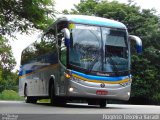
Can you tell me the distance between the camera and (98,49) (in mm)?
17656

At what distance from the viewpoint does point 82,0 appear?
51.8m

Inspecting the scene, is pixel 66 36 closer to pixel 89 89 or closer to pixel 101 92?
pixel 89 89

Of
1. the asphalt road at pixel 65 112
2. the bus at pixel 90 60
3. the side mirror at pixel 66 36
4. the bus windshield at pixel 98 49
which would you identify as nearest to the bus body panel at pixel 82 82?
the bus at pixel 90 60

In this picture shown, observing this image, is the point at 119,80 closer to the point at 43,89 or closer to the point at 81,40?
the point at 81,40

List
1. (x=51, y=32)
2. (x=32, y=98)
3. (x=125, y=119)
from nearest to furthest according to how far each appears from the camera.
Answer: (x=125, y=119) < (x=51, y=32) < (x=32, y=98)

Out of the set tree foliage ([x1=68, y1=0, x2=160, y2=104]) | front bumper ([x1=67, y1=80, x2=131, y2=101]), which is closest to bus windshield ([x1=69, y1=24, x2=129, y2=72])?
front bumper ([x1=67, y1=80, x2=131, y2=101])

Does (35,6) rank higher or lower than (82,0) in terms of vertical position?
lower

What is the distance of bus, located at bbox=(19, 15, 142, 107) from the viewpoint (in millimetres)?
17172

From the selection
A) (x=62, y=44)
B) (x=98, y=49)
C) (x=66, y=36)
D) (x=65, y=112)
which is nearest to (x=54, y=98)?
(x=62, y=44)

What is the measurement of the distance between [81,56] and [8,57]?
39.6 metres

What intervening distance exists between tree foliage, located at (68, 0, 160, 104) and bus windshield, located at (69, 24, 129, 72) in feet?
75.4

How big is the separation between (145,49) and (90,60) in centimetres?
2492

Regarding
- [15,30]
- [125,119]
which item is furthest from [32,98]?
[125,119]

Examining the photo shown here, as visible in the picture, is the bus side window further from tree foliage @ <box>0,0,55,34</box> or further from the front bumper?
tree foliage @ <box>0,0,55,34</box>
